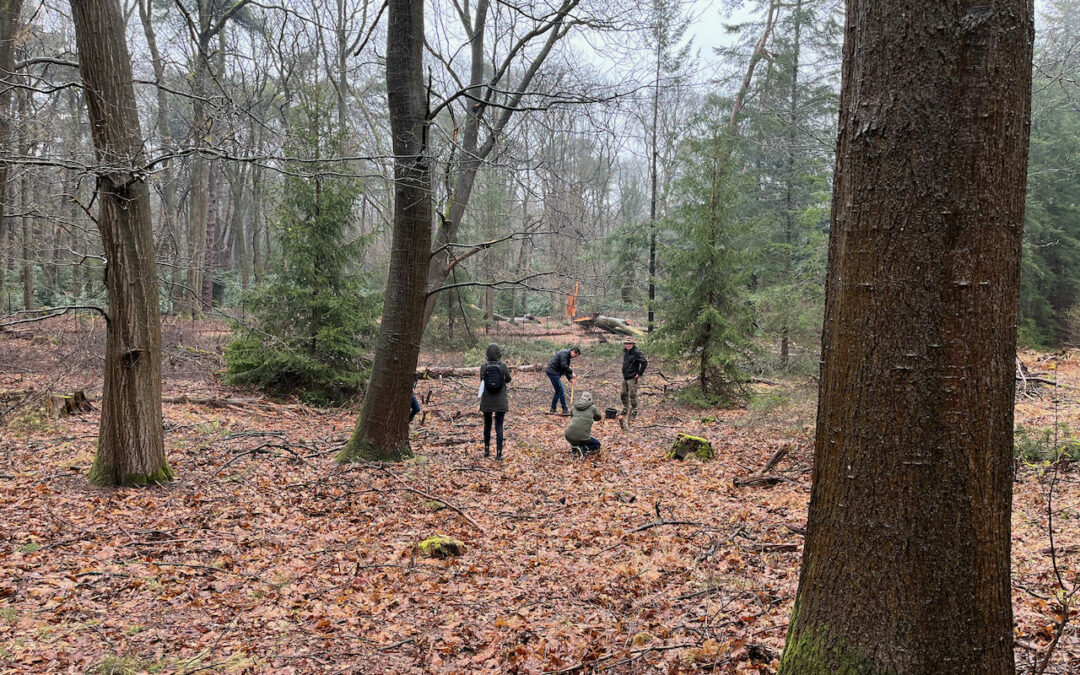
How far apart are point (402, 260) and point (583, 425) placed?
3.84 m

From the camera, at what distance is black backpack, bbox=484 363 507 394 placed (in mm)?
8961

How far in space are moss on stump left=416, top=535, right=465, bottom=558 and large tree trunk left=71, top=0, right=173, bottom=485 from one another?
10.9ft

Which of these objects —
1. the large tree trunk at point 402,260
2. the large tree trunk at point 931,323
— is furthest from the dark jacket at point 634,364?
the large tree trunk at point 931,323

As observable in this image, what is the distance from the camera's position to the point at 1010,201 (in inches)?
77.0

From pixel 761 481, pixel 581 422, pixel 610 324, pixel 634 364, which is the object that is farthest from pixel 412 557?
pixel 610 324

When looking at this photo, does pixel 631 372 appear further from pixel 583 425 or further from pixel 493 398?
pixel 493 398

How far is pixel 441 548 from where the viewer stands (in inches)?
219

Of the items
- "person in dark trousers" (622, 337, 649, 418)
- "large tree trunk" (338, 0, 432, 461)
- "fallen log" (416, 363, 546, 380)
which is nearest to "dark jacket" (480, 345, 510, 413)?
"large tree trunk" (338, 0, 432, 461)

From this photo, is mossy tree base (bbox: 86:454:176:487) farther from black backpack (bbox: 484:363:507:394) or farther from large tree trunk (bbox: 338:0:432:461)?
black backpack (bbox: 484:363:507:394)

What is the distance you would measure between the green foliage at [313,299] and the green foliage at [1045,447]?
11330mm

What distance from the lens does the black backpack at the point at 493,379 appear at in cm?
896

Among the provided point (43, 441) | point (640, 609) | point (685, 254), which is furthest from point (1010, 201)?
point (685, 254)

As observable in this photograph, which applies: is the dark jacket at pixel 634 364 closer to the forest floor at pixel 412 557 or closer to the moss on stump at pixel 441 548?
the forest floor at pixel 412 557

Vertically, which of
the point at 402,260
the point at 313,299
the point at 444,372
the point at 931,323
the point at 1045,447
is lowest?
the point at 444,372
